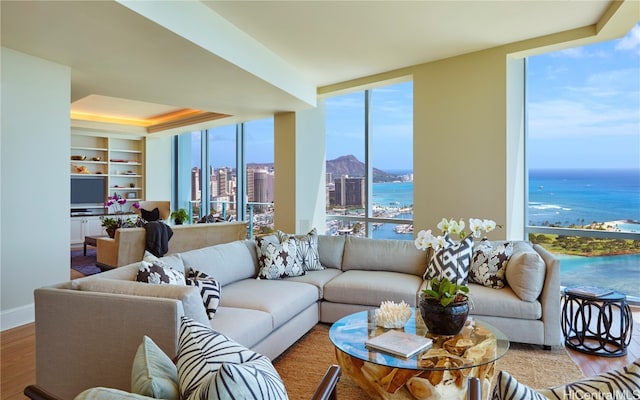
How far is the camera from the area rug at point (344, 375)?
2.36m

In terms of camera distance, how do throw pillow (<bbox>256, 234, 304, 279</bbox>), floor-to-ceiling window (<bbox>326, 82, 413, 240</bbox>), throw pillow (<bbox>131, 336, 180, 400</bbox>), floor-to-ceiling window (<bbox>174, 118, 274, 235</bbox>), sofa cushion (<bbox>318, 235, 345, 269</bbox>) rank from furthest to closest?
floor-to-ceiling window (<bbox>174, 118, 274, 235</bbox>)
floor-to-ceiling window (<bbox>326, 82, 413, 240</bbox>)
sofa cushion (<bbox>318, 235, 345, 269</bbox>)
throw pillow (<bbox>256, 234, 304, 279</bbox>)
throw pillow (<bbox>131, 336, 180, 400</bbox>)

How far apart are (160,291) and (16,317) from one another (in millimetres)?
2596

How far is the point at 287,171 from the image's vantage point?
19.6 feet

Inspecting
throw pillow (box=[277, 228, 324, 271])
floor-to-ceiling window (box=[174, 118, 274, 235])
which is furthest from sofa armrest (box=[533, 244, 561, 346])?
floor-to-ceiling window (box=[174, 118, 274, 235])

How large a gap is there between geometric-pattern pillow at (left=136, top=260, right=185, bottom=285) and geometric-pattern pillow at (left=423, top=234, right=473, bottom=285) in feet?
6.84

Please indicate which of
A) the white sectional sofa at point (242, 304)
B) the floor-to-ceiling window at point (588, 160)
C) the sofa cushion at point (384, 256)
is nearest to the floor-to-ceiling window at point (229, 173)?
the sofa cushion at point (384, 256)

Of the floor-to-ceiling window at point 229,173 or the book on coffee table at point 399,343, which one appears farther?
the floor-to-ceiling window at point 229,173

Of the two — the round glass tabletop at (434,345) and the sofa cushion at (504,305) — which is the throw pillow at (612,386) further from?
the sofa cushion at (504,305)

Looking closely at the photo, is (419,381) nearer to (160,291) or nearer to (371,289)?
(371,289)

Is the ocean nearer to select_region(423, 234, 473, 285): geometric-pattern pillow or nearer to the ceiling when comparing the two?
the ceiling

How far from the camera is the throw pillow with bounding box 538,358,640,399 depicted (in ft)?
2.66

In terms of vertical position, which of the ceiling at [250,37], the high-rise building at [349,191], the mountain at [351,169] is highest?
the ceiling at [250,37]

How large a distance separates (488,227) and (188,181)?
27.8 ft

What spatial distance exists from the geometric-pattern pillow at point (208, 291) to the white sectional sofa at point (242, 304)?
7 centimetres
